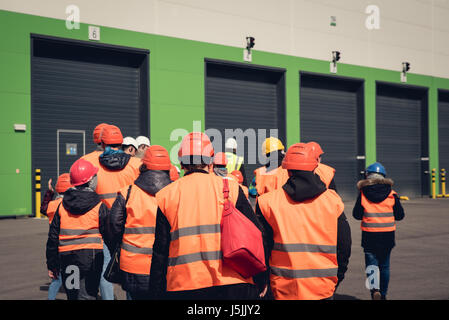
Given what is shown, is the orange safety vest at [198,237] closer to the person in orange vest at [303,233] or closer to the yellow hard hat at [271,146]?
the person in orange vest at [303,233]

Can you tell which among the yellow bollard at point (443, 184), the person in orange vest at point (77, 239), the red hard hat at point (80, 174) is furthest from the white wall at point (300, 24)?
the person in orange vest at point (77, 239)

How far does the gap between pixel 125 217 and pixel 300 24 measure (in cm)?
1767

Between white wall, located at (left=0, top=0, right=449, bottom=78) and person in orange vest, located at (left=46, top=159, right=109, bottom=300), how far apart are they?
11538mm

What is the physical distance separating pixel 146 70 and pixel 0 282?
35.2 ft

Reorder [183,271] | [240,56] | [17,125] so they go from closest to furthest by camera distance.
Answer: [183,271]
[17,125]
[240,56]

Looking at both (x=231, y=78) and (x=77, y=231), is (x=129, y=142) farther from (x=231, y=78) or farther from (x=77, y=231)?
(x=231, y=78)

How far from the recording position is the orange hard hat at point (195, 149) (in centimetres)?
330

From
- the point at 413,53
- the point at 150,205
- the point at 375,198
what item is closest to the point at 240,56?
the point at 413,53

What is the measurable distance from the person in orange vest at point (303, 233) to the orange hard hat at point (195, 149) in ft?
1.68

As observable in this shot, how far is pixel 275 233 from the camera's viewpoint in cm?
344

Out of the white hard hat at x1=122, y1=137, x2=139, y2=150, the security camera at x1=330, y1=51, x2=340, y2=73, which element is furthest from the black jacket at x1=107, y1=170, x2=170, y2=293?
the security camera at x1=330, y1=51, x2=340, y2=73
